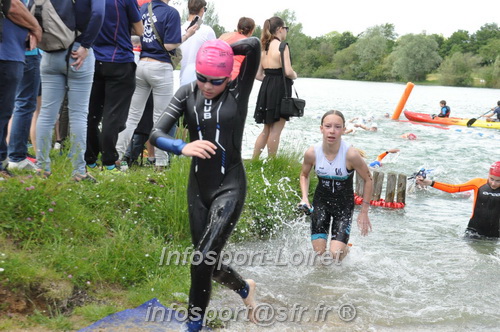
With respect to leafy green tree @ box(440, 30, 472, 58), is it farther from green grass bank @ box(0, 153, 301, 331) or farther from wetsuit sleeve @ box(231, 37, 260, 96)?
wetsuit sleeve @ box(231, 37, 260, 96)

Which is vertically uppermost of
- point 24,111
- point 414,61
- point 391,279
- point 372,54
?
point 372,54

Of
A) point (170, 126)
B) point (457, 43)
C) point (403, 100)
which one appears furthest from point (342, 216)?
point (457, 43)

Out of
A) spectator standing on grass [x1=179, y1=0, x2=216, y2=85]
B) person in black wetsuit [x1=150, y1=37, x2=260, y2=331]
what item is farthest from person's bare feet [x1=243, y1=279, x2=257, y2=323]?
spectator standing on grass [x1=179, y1=0, x2=216, y2=85]

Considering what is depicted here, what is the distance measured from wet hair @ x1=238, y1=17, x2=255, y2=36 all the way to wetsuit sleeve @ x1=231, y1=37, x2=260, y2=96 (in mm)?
4348

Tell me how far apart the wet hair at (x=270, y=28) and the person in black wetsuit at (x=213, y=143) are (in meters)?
4.52

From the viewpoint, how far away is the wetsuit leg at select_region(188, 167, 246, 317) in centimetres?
401

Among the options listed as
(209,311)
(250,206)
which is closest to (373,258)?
(250,206)

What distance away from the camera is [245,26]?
338 inches

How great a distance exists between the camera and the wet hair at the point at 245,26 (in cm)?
860

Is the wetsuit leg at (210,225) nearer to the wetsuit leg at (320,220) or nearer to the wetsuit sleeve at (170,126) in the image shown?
the wetsuit sleeve at (170,126)

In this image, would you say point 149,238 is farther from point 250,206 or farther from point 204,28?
point 204,28

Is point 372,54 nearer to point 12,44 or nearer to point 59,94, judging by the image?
point 59,94

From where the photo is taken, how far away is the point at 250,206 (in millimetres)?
7840

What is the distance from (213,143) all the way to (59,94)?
247cm
